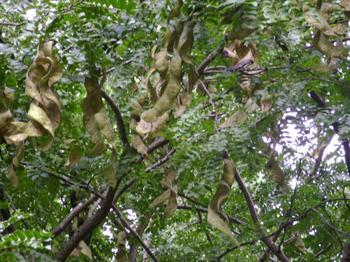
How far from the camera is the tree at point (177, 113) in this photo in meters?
1.73

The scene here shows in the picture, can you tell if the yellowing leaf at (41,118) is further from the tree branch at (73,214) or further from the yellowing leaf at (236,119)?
the tree branch at (73,214)

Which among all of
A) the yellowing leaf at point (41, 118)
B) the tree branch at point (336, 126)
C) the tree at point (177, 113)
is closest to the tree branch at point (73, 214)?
the tree at point (177, 113)

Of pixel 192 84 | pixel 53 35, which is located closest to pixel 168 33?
pixel 192 84

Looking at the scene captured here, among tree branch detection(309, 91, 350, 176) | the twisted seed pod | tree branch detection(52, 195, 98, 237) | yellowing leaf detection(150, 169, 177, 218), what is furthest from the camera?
tree branch detection(52, 195, 98, 237)

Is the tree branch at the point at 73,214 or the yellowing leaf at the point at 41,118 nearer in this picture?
the yellowing leaf at the point at 41,118

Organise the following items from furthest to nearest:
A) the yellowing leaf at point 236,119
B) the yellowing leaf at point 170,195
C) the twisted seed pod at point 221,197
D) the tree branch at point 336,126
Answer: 1. the tree branch at point 336,126
2. the yellowing leaf at point 170,195
3. the yellowing leaf at point 236,119
4. the twisted seed pod at point 221,197

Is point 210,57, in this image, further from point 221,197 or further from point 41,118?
point 41,118

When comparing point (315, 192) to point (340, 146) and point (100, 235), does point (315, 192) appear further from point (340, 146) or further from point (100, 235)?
point (100, 235)

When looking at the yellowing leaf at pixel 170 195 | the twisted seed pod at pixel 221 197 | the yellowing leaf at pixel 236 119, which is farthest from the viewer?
the yellowing leaf at pixel 170 195

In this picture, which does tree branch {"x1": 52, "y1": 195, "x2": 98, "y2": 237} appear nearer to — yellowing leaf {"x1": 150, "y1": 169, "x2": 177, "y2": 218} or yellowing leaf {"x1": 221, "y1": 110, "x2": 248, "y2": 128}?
yellowing leaf {"x1": 150, "y1": 169, "x2": 177, "y2": 218}

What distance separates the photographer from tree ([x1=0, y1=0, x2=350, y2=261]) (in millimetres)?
1731

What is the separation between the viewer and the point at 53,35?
6.86 feet

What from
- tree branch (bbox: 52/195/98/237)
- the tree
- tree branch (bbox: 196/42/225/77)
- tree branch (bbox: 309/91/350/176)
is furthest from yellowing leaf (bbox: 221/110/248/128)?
tree branch (bbox: 52/195/98/237)

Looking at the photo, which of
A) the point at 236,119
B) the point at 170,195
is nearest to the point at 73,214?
the point at 170,195
